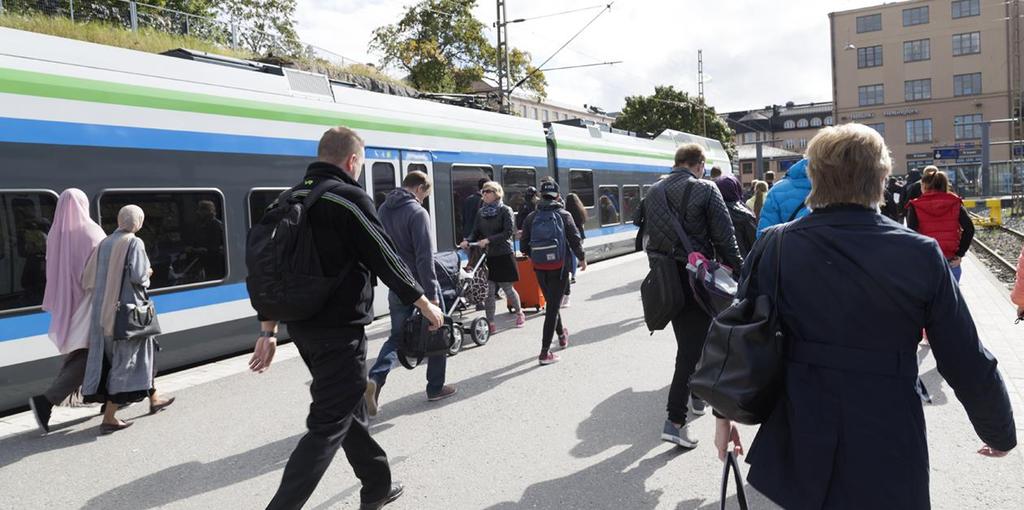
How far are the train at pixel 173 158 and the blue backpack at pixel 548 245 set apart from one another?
2974 mm

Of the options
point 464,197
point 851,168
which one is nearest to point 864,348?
point 851,168

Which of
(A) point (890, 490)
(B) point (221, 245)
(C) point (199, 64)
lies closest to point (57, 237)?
(B) point (221, 245)

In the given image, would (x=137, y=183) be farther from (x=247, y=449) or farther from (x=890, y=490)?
(x=890, y=490)

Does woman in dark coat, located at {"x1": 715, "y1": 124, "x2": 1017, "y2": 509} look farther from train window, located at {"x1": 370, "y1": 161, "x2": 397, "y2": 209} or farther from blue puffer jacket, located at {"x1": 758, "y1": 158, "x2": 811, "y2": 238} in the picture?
train window, located at {"x1": 370, "y1": 161, "x2": 397, "y2": 209}

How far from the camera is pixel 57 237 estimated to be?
5.35 metres

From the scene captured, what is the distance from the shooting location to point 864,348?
204 centimetres

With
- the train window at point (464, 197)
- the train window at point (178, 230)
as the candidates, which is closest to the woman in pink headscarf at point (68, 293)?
the train window at point (178, 230)

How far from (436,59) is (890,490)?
39380 mm

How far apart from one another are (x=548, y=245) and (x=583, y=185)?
351 inches

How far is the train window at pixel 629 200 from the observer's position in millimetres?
17906

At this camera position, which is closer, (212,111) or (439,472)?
(439,472)

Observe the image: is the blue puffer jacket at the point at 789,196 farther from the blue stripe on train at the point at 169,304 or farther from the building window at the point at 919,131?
the building window at the point at 919,131

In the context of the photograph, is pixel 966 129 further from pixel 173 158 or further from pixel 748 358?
pixel 748 358

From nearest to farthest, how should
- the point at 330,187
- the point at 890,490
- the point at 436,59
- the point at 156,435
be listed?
the point at 890,490 → the point at 330,187 → the point at 156,435 → the point at 436,59
